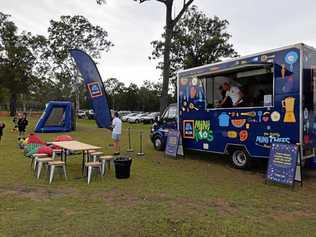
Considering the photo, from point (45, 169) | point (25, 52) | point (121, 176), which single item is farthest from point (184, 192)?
point (25, 52)

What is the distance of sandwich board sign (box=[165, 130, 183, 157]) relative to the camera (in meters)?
10.5

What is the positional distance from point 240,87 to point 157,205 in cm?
480

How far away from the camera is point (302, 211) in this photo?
5273mm

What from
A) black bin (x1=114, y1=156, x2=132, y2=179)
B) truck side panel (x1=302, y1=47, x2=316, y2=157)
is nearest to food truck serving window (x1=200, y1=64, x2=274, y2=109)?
truck side panel (x1=302, y1=47, x2=316, y2=157)

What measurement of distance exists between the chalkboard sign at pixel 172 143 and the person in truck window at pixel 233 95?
2133 mm

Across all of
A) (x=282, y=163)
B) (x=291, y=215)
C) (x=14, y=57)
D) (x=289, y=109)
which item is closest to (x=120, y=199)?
(x=291, y=215)

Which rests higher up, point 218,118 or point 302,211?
point 218,118

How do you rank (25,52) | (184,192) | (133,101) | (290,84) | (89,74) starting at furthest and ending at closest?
(133,101) < (25,52) < (89,74) < (290,84) < (184,192)

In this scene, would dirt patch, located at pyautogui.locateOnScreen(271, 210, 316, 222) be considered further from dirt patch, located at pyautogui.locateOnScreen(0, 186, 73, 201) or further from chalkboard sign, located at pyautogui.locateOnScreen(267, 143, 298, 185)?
dirt patch, located at pyautogui.locateOnScreen(0, 186, 73, 201)

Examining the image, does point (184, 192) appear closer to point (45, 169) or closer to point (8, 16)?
point (45, 169)

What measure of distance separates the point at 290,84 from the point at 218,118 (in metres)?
2.40

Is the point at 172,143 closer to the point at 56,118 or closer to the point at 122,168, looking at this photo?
the point at 122,168

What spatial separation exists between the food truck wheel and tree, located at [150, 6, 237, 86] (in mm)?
23722

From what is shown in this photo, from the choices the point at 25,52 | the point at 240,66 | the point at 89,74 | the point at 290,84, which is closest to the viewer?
the point at 290,84
